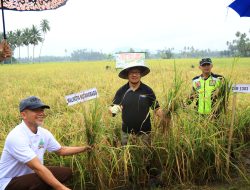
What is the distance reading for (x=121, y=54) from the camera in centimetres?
1709

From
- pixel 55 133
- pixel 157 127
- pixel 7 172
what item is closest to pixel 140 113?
pixel 157 127

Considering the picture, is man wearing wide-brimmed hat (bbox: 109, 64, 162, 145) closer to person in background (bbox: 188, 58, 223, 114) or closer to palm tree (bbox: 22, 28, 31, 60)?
person in background (bbox: 188, 58, 223, 114)

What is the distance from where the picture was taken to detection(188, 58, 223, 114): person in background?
4.57 metres

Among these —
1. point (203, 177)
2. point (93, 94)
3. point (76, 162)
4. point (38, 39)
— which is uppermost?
point (38, 39)

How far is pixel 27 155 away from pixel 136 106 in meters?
1.42

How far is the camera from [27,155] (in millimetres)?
3031

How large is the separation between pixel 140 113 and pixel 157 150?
1.52 feet

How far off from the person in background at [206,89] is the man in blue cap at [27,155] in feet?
6.87

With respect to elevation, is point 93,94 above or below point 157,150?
above

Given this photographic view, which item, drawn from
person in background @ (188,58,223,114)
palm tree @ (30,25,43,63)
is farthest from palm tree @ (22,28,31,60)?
person in background @ (188,58,223,114)

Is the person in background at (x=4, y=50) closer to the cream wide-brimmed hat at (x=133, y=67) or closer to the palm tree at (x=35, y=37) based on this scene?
the cream wide-brimmed hat at (x=133, y=67)

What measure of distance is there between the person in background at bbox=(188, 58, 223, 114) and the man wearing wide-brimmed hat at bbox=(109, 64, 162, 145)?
749mm

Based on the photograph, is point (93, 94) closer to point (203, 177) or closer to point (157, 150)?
point (157, 150)

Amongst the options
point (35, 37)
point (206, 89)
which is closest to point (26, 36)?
point (35, 37)
